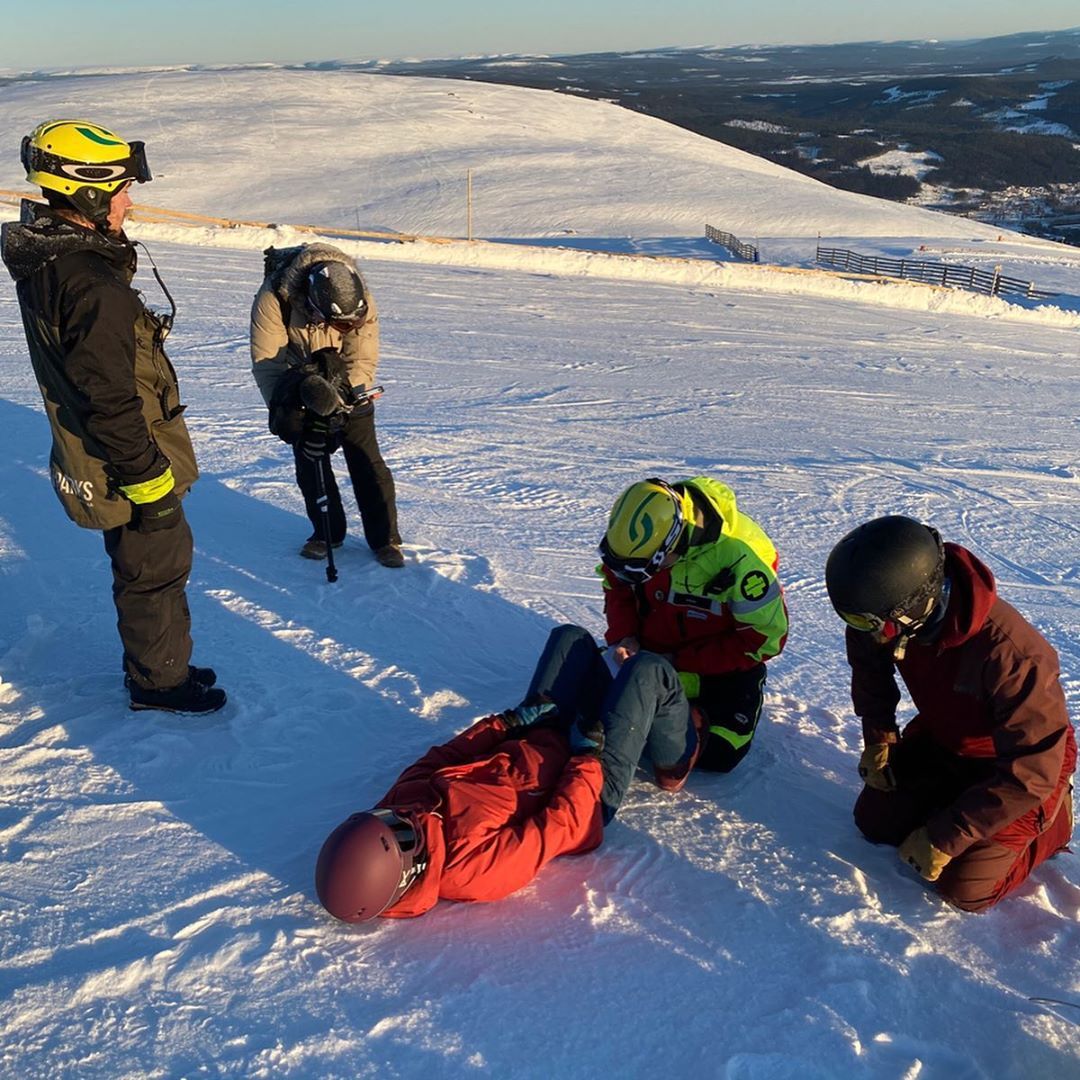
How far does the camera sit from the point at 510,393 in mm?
8820

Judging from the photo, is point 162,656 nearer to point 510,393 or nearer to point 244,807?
point 244,807

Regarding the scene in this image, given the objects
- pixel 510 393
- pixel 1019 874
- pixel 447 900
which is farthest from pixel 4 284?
pixel 1019 874

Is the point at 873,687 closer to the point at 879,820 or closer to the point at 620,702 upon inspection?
the point at 879,820

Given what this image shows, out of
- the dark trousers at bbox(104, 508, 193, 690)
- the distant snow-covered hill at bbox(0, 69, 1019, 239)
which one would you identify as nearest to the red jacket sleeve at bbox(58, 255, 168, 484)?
the dark trousers at bbox(104, 508, 193, 690)

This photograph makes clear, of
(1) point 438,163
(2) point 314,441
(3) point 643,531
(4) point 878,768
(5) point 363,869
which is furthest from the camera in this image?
(1) point 438,163

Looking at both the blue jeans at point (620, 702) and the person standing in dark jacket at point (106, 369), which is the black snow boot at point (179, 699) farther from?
the blue jeans at point (620, 702)

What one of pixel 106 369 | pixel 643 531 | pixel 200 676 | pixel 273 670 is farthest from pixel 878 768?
pixel 106 369

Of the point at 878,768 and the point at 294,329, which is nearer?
the point at 878,768

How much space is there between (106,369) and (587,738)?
1.82 m

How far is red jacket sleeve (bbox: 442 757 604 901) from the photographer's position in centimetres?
266

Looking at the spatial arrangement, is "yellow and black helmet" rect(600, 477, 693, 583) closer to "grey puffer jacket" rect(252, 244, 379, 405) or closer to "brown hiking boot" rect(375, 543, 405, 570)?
"grey puffer jacket" rect(252, 244, 379, 405)

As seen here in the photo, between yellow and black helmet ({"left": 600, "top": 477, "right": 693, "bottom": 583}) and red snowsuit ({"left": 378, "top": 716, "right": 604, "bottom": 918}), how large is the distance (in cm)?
61

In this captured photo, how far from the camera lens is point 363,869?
2.46 m

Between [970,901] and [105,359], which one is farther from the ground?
[105,359]
